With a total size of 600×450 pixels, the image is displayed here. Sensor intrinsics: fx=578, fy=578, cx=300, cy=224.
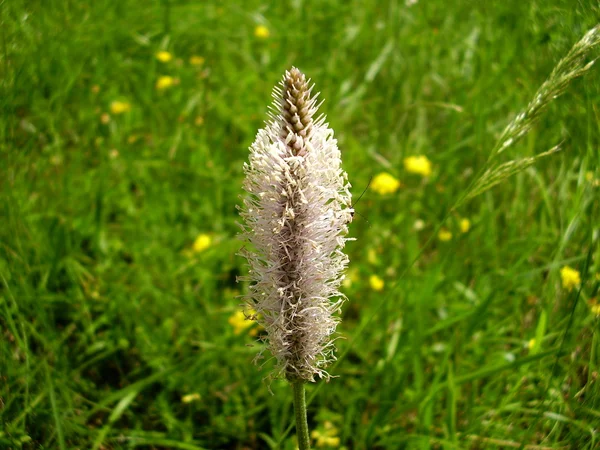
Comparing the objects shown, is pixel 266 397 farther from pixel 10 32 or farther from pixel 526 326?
pixel 10 32

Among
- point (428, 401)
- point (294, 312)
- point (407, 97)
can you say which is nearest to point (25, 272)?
point (294, 312)

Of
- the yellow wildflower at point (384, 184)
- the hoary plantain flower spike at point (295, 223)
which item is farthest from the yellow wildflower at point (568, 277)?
the hoary plantain flower spike at point (295, 223)

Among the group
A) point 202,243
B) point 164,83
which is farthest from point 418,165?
point 164,83

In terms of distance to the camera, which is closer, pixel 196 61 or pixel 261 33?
pixel 196 61

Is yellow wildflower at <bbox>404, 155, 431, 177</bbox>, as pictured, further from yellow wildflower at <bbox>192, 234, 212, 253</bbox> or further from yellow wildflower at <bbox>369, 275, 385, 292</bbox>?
yellow wildflower at <bbox>192, 234, 212, 253</bbox>

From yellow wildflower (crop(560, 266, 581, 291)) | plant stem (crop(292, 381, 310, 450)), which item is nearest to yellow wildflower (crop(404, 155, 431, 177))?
yellow wildflower (crop(560, 266, 581, 291))

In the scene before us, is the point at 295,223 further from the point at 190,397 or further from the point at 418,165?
the point at 418,165
